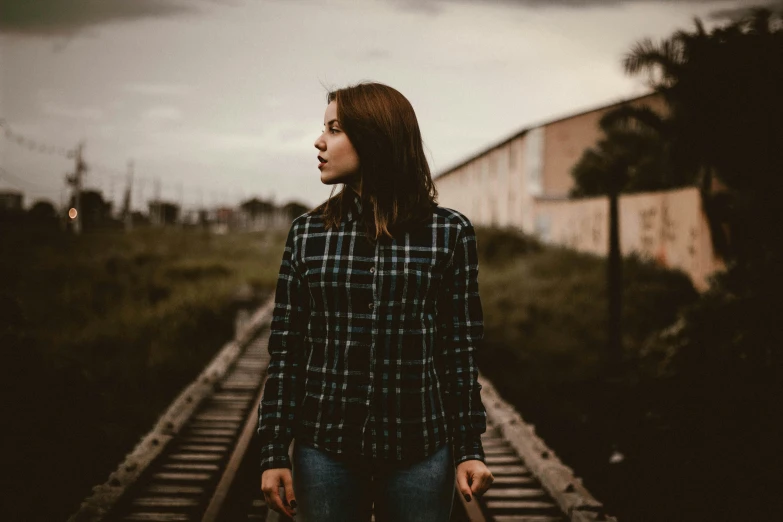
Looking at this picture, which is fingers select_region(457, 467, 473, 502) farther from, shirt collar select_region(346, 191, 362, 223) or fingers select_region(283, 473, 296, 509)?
shirt collar select_region(346, 191, 362, 223)

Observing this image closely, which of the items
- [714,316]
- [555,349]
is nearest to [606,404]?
[714,316]

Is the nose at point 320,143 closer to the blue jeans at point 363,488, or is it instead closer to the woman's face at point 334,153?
the woman's face at point 334,153

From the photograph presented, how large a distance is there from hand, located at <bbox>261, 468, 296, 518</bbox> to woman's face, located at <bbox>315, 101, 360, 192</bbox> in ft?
2.49

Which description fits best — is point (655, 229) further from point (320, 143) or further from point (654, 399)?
point (320, 143)

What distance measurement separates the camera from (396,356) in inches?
66.7

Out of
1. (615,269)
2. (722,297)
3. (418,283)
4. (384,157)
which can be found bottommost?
(722,297)

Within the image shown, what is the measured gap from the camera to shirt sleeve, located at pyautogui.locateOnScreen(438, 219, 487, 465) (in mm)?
1749

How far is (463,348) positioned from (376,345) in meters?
0.23

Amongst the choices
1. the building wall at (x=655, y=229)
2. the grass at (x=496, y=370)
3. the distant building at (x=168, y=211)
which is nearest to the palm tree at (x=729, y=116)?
the building wall at (x=655, y=229)

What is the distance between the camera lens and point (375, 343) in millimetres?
1690

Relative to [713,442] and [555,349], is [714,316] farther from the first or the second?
[555,349]

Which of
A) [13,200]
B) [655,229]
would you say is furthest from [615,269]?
[13,200]

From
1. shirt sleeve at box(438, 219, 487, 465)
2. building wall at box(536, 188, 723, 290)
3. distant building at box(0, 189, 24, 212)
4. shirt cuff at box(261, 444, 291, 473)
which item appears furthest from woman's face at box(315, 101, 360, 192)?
distant building at box(0, 189, 24, 212)

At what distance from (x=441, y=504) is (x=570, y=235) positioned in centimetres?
2103
